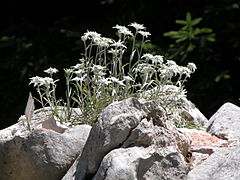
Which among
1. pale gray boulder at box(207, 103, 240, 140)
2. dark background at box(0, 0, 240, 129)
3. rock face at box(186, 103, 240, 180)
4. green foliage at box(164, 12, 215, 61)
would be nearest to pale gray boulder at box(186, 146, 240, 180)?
rock face at box(186, 103, 240, 180)

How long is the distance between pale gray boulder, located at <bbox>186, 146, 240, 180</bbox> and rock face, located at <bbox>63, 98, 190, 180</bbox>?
0.08m

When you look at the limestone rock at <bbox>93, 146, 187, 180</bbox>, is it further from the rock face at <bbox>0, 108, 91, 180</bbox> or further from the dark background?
the dark background

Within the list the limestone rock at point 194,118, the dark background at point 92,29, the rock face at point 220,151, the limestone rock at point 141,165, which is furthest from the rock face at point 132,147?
the dark background at point 92,29

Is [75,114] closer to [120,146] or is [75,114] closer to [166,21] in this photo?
[120,146]

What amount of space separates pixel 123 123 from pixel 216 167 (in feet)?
1.83

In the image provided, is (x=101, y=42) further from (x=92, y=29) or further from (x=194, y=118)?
(x=92, y=29)

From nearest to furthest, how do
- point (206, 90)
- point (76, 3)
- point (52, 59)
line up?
point (206, 90) < point (52, 59) < point (76, 3)

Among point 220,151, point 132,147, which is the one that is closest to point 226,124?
point 220,151

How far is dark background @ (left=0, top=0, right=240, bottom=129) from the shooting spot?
23.2 ft

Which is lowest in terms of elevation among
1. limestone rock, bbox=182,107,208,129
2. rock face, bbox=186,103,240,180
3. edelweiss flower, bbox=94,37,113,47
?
limestone rock, bbox=182,107,208,129

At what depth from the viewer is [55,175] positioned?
3584 mm

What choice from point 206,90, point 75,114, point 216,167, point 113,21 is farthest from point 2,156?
point 113,21

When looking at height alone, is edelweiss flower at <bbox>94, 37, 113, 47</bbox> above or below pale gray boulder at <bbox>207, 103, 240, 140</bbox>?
above

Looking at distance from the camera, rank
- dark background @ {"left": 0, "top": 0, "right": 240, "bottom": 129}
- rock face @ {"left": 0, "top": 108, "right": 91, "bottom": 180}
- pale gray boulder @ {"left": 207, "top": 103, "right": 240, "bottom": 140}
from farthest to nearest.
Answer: dark background @ {"left": 0, "top": 0, "right": 240, "bottom": 129}, pale gray boulder @ {"left": 207, "top": 103, "right": 240, "bottom": 140}, rock face @ {"left": 0, "top": 108, "right": 91, "bottom": 180}
